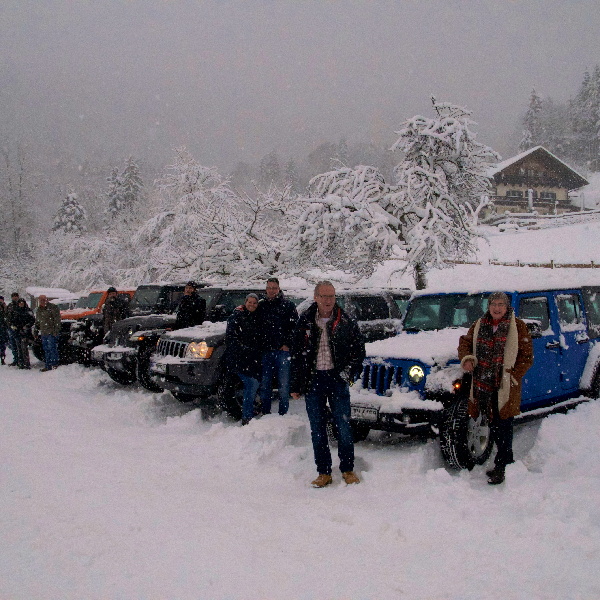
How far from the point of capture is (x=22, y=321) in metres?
13.4

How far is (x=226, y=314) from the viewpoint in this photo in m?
9.62

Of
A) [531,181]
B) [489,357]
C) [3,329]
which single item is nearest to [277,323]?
[489,357]

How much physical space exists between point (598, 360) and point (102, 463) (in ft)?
20.2

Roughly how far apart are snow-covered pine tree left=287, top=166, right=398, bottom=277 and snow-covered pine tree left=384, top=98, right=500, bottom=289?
1.68 feet

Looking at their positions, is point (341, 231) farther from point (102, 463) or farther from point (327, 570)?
point (327, 570)

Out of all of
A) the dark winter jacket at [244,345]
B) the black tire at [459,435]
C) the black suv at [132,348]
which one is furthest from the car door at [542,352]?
the black suv at [132,348]

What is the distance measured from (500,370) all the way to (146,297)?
9.09 meters

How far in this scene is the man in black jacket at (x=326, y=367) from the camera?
496 cm

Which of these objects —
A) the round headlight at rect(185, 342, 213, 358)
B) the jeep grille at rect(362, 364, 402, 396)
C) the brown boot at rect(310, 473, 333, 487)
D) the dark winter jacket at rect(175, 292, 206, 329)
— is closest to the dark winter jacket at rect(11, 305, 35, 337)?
the dark winter jacket at rect(175, 292, 206, 329)

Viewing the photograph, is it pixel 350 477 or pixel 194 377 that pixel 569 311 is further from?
pixel 194 377

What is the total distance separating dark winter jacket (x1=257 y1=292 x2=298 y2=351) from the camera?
6.91 m

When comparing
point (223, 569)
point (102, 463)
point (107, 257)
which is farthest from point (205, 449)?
point (107, 257)

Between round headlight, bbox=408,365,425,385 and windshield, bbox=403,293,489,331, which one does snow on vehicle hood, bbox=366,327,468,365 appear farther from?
windshield, bbox=403,293,489,331

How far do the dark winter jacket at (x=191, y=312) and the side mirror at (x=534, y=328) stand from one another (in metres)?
5.47
